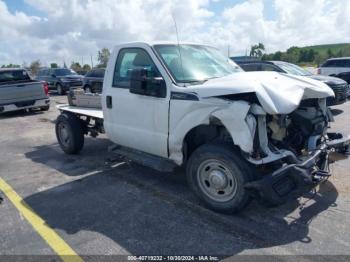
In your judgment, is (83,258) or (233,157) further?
(233,157)

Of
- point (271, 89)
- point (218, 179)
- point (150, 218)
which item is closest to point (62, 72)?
point (150, 218)

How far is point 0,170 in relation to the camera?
6.36 meters

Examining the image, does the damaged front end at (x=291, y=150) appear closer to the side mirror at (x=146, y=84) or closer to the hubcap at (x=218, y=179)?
the hubcap at (x=218, y=179)

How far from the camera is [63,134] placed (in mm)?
7184

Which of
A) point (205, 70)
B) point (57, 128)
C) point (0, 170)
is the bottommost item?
point (0, 170)

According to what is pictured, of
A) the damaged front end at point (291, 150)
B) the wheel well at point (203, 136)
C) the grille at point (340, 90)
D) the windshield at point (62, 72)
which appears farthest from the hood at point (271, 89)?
the windshield at point (62, 72)

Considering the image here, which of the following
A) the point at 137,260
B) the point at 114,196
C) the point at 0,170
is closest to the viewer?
the point at 137,260

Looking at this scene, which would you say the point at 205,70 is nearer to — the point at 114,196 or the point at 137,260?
the point at 114,196

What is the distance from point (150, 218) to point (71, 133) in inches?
133

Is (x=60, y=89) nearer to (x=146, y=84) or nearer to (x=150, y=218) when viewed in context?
(x=146, y=84)

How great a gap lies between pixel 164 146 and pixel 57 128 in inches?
137

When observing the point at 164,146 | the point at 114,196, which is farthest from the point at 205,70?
the point at 114,196

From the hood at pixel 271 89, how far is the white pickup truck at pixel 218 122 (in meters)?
0.01

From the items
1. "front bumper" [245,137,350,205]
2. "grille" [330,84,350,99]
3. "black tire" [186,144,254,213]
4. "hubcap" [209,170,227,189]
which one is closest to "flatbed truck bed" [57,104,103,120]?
"black tire" [186,144,254,213]
